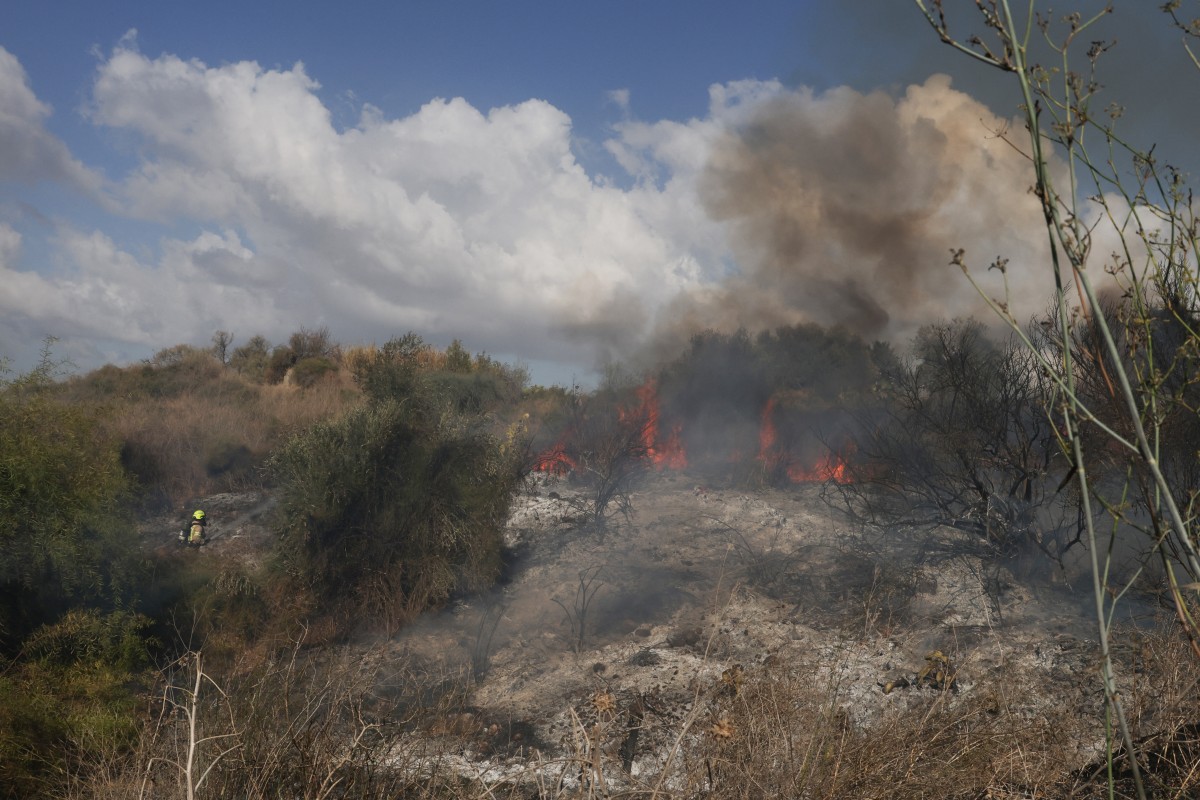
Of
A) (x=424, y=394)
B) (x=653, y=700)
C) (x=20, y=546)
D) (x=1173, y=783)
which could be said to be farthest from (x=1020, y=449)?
(x=20, y=546)

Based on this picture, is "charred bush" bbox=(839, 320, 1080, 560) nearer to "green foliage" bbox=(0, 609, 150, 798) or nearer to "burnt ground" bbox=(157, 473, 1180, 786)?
"burnt ground" bbox=(157, 473, 1180, 786)

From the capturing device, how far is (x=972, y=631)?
795cm

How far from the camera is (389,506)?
419 inches

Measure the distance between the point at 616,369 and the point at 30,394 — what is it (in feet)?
46.0

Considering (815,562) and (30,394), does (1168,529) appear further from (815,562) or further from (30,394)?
(30,394)

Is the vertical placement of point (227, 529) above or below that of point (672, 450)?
below

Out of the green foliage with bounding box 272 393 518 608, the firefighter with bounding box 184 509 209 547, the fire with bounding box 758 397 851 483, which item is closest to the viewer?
the green foliage with bounding box 272 393 518 608

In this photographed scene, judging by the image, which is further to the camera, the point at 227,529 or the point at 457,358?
the point at 457,358

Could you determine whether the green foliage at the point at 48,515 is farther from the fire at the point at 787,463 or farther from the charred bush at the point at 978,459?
the fire at the point at 787,463

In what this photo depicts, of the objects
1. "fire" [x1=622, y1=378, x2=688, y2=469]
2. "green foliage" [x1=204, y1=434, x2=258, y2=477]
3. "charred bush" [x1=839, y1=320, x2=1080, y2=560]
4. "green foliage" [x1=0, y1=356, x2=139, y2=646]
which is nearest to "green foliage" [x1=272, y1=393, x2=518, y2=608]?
"green foliage" [x1=0, y1=356, x2=139, y2=646]

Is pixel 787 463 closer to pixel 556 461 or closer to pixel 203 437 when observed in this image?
pixel 556 461

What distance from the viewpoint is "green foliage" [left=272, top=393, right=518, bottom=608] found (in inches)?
402

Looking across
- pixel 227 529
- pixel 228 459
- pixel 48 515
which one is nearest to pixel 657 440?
pixel 227 529

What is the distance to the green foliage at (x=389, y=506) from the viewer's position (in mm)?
10211
